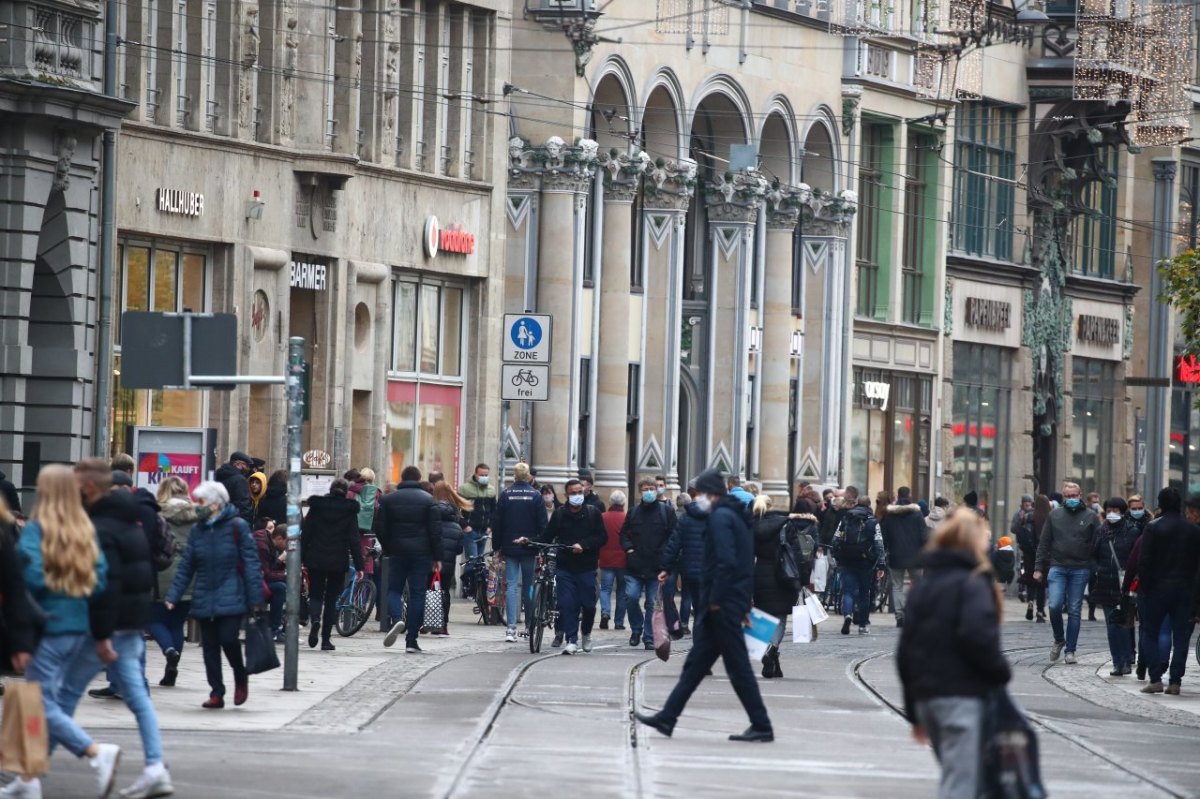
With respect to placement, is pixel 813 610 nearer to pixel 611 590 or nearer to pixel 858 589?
pixel 611 590

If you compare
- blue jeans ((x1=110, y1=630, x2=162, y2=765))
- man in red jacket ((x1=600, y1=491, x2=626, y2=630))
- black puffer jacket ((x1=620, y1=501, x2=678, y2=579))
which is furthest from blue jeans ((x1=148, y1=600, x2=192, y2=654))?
man in red jacket ((x1=600, y1=491, x2=626, y2=630))

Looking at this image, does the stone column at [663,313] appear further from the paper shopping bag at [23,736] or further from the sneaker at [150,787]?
the paper shopping bag at [23,736]

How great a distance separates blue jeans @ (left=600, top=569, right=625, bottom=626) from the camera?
31438mm

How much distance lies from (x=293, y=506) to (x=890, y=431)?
111 ft

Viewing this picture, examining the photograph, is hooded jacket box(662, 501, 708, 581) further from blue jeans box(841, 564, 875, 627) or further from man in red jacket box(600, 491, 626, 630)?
blue jeans box(841, 564, 875, 627)

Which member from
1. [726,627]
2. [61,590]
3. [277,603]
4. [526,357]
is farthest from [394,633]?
[61,590]

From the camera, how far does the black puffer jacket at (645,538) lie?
3003 cm

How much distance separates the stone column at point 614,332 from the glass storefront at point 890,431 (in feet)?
30.0

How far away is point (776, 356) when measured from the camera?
167 ft

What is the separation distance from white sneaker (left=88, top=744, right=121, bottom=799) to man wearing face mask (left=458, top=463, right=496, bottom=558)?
67.1ft

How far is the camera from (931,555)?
12570mm

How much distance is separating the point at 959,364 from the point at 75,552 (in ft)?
143

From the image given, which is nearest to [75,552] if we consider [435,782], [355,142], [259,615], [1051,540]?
[435,782]

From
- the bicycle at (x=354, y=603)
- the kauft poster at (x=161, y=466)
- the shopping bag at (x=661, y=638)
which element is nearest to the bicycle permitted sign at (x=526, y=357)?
the kauft poster at (x=161, y=466)
